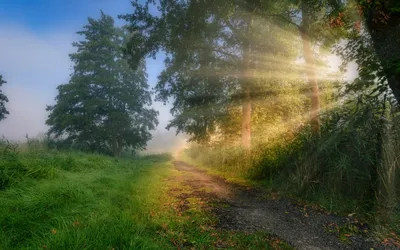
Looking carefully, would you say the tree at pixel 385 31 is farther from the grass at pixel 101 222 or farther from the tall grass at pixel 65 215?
the tall grass at pixel 65 215

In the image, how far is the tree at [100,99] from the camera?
2491 centimetres

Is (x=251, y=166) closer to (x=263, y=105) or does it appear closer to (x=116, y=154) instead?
(x=263, y=105)

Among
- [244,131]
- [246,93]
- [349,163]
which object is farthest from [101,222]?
[246,93]

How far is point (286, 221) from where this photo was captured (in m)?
4.50

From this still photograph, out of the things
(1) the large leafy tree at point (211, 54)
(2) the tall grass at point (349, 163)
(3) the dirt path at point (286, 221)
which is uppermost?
(1) the large leafy tree at point (211, 54)

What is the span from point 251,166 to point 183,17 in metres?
7.89

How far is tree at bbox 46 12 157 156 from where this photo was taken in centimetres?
2491

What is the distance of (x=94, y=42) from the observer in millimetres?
27250

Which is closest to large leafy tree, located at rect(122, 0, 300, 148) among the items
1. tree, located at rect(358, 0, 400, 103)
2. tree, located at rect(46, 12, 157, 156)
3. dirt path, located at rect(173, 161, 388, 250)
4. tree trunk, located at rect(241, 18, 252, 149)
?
tree trunk, located at rect(241, 18, 252, 149)

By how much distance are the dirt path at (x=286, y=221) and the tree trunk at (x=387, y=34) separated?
11.4 ft

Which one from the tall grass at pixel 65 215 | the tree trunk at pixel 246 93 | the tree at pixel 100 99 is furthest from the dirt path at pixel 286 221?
the tree at pixel 100 99

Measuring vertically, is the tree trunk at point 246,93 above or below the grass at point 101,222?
above

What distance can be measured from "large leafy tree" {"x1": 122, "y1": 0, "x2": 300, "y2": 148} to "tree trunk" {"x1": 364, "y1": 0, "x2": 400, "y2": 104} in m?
5.99

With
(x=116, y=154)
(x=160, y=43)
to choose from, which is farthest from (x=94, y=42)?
(x=160, y=43)
